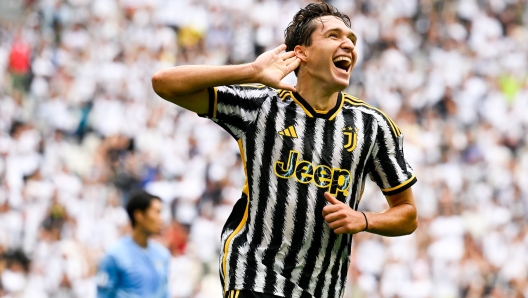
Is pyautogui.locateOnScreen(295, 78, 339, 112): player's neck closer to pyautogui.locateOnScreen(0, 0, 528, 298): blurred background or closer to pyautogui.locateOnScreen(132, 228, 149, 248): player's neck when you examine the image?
pyautogui.locateOnScreen(132, 228, 149, 248): player's neck

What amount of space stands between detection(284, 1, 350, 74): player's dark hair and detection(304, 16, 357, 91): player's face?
0.12 feet

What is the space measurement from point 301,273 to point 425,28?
14777mm

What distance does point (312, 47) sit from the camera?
5051 mm

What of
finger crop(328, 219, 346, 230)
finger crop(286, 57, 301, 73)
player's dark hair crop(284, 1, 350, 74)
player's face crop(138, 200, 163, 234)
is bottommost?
finger crop(328, 219, 346, 230)

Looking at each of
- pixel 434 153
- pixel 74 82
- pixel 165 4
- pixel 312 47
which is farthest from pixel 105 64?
pixel 312 47

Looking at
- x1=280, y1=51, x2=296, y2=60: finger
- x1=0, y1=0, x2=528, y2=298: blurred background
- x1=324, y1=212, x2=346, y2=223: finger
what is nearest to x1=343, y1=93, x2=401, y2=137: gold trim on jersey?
x1=280, y1=51, x2=296, y2=60: finger

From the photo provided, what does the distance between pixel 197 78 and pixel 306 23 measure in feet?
2.39

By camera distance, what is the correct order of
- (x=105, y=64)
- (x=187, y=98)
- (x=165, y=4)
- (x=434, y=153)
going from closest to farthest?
(x=187, y=98) → (x=434, y=153) → (x=105, y=64) → (x=165, y=4)

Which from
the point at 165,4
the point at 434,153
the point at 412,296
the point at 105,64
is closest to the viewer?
the point at 412,296

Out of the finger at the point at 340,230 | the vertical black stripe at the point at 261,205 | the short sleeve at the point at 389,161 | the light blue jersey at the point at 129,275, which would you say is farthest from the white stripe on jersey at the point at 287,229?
the light blue jersey at the point at 129,275

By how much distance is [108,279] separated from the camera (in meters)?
8.09

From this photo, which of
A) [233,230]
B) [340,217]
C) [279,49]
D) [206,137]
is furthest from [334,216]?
[206,137]

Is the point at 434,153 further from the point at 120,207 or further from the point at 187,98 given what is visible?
the point at 187,98

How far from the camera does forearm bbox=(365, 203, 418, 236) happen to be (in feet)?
16.3
